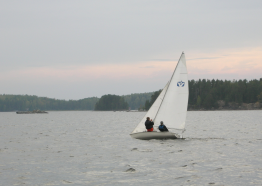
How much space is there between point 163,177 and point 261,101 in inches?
7629

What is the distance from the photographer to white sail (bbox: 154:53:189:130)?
106ft

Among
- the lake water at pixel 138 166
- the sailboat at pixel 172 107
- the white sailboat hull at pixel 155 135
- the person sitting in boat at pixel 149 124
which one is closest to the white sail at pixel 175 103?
the sailboat at pixel 172 107

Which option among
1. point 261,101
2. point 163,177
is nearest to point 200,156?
point 163,177

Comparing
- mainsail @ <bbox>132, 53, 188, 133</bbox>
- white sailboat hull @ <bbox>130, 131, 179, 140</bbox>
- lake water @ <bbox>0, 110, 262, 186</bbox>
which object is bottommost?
lake water @ <bbox>0, 110, 262, 186</bbox>

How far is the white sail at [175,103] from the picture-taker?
3225 cm

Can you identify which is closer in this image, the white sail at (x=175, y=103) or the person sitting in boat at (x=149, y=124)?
the white sail at (x=175, y=103)

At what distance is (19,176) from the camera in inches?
740

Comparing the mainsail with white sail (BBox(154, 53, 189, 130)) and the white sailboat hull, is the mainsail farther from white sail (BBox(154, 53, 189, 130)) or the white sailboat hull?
the white sailboat hull

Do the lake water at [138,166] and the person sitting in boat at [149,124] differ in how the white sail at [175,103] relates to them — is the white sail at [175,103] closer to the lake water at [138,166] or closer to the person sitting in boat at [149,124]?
the person sitting in boat at [149,124]

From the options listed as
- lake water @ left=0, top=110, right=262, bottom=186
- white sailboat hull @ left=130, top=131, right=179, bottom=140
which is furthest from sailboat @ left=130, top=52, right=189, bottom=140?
lake water @ left=0, top=110, right=262, bottom=186

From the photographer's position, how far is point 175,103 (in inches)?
1291

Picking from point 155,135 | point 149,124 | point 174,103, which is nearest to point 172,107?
point 174,103

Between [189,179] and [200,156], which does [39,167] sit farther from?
[200,156]

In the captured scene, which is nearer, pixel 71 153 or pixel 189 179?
pixel 189 179
